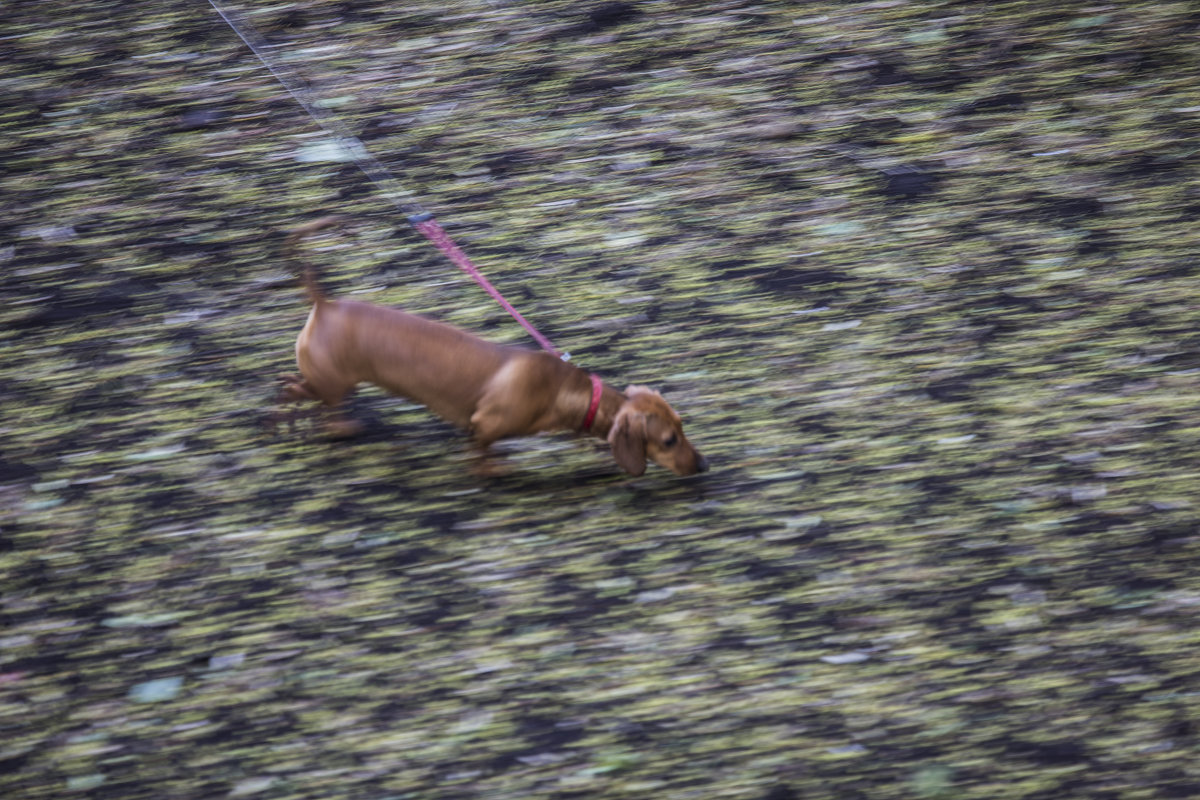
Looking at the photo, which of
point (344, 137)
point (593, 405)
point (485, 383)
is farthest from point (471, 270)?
point (344, 137)

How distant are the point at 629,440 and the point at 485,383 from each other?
0.50 meters

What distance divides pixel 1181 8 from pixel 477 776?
6368mm

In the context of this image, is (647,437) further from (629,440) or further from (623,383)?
(623,383)

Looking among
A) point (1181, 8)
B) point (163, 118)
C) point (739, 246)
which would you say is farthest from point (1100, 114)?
point (163, 118)

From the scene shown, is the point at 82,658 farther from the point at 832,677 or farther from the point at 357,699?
the point at 832,677

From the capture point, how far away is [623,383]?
15.4ft

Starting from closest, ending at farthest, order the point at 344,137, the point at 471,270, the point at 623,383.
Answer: the point at 471,270, the point at 623,383, the point at 344,137

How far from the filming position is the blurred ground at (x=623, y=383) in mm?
3348

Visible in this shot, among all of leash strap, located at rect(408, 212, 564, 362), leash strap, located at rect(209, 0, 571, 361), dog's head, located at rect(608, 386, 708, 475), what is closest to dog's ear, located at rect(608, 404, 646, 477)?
dog's head, located at rect(608, 386, 708, 475)

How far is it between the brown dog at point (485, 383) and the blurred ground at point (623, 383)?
0.85 feet

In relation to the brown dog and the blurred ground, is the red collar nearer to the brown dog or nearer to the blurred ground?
the brown dog

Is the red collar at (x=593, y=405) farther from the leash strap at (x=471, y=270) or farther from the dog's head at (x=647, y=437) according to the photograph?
the leash strap at (x=471, y=270)

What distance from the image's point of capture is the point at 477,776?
10.5 feet

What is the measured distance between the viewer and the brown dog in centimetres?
401
